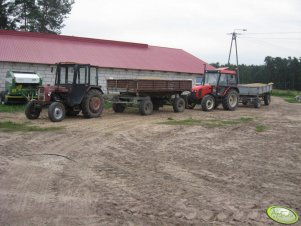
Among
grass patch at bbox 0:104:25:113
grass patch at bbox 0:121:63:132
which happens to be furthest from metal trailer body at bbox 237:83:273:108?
grass patch at bbox 0:121:63:132

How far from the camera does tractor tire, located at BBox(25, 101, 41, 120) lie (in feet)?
45.3

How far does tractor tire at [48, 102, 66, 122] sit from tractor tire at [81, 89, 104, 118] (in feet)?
3.26

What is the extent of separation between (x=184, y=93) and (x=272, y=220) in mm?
14514

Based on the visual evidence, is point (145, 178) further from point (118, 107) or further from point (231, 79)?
point (231, 79)

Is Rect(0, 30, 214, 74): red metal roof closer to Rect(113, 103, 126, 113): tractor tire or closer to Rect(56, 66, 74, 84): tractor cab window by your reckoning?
Rect(113, 103, 126, 113): tractor tire

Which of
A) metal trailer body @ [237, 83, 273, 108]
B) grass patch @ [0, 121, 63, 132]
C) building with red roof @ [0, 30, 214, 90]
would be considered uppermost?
building with red roof @ [0, 30, 214, 90]

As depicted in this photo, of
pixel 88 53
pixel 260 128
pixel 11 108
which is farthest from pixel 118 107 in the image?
pixel 88 53

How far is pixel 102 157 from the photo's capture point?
25.9 ft

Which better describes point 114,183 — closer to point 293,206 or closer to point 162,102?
point 293,206

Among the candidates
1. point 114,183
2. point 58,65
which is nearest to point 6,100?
point 58,65

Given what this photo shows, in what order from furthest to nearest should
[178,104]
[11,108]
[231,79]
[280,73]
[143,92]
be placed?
[280,73]
[231,79]
[178,104]
[11,108]
[143,92]

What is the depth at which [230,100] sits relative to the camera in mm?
20062

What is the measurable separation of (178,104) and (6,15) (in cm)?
2936
